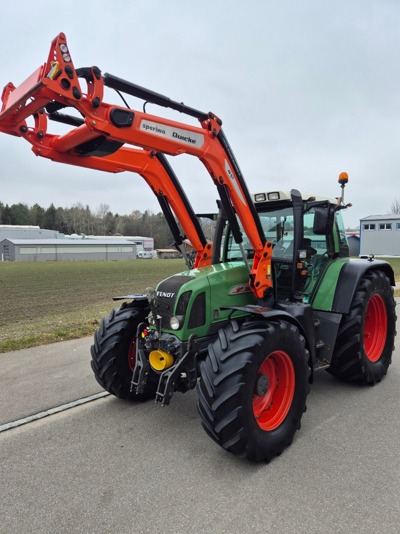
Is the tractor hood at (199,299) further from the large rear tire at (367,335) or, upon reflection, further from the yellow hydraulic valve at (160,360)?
the large rear tire at (367,335)

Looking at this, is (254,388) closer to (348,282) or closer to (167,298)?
(167,298)

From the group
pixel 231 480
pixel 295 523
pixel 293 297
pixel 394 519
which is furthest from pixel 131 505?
pixel 293 297

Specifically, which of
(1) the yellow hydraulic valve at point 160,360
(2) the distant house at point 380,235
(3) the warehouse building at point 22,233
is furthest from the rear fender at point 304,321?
(3) the warehouse building at point 22,233

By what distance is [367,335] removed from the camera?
16.9 feet

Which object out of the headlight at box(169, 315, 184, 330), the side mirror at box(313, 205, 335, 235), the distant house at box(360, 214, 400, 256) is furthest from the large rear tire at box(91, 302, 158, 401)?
the distant house at box(360, 214, 400, 256)

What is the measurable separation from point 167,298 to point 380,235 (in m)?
54.6

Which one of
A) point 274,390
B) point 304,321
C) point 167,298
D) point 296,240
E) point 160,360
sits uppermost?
point 296,240

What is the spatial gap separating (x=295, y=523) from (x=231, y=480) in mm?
560

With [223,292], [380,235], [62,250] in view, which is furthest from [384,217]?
[223,292]

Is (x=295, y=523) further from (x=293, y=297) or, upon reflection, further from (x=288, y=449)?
(x=293, y=297)

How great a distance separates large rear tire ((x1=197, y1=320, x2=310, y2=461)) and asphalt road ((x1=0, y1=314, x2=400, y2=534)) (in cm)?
20

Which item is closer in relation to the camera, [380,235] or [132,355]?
[132,355]

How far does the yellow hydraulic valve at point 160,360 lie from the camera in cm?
347

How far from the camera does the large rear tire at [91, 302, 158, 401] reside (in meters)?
4.00
